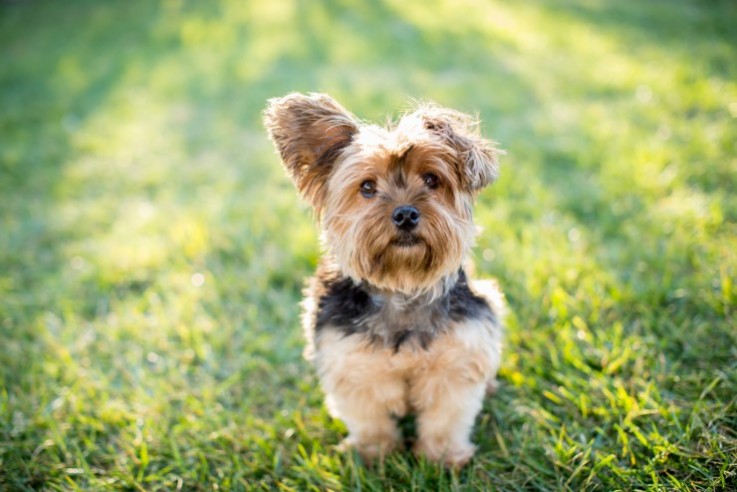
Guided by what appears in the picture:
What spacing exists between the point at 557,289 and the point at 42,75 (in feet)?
37.4

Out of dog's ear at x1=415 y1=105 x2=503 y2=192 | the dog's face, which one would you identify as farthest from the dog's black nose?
dog's ear at x1=415 y1=105 x2=503 y2=192

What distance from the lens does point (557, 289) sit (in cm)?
388

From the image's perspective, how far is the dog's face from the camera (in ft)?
8.20

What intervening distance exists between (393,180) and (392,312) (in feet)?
2.23

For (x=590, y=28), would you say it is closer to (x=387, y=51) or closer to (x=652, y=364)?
(x=387, y=51)

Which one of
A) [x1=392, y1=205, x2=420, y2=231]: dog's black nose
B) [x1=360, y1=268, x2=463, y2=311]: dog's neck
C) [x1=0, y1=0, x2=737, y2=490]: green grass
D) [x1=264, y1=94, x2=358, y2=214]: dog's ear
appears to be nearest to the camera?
[x1=392, y1=205, x2=420, y2=231]: dog's black nose

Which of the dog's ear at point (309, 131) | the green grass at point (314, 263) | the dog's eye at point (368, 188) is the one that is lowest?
the green grass at point (314, 263)

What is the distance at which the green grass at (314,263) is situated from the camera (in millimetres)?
2955

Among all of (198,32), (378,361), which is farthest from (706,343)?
(198,32)

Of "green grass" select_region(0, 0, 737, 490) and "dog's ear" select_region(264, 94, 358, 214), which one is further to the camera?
"green grass" select_region(0, 0, 737, 490)

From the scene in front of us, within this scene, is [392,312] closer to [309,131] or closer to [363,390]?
[363,390]

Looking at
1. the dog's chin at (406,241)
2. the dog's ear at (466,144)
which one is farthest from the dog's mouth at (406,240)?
the dog's ear at (466,144)

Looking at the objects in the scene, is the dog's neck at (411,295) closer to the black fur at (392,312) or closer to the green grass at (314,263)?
the black fur at (392,312)

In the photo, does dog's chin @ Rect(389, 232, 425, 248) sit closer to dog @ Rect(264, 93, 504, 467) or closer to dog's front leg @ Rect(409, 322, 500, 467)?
dog @ Rect(264, 93, 504, 467)
